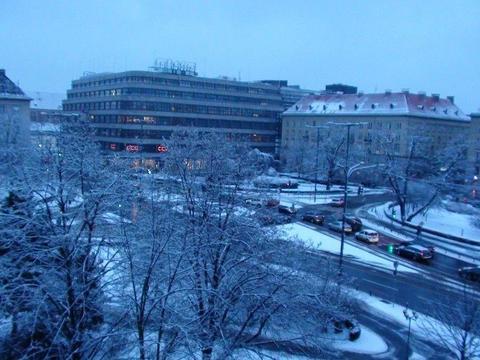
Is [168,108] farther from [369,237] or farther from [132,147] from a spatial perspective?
[369,237]

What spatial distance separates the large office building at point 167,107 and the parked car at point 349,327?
56685mm

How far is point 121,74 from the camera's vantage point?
82.8 meters

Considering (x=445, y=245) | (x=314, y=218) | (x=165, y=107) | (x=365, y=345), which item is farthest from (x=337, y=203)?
(x=165, y=107)

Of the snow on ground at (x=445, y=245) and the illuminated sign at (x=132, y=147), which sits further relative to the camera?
the illuminated sign at (x=132, y=147)

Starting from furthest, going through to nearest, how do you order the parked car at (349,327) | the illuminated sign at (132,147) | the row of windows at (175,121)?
1. the row of windows at (175,121)
2. the illuminated sign at (132,147)
3. the parked car at (349,327)

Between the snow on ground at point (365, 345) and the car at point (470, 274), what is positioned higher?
the car at point (470, 274)

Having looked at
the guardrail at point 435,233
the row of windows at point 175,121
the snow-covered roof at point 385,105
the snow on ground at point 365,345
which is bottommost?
the snow on ground at point 365,345

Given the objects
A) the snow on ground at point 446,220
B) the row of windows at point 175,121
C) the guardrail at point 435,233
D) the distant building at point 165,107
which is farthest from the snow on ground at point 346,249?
the row of windows at point 175,121

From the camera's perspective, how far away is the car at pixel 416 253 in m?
32.7

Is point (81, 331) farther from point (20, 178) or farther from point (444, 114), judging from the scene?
point (444, 114)

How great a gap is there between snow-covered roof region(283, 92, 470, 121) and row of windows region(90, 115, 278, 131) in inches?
405

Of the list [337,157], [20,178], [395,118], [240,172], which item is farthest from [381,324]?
[395,118]

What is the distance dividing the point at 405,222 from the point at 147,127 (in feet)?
162

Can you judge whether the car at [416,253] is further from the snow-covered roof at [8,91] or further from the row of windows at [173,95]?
the row of windows at [173,95]
